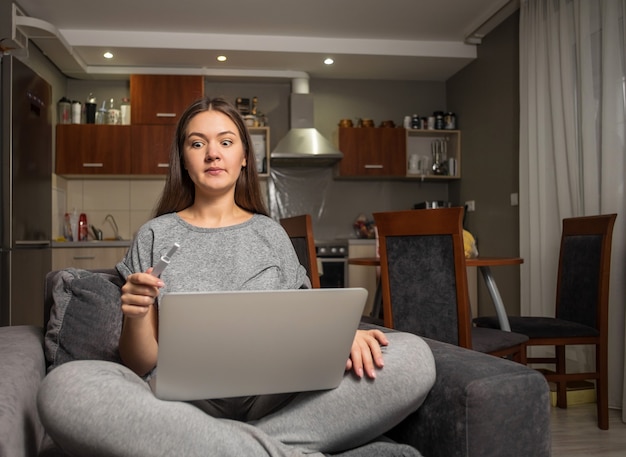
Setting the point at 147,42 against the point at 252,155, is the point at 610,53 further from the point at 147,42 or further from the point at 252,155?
the point at 147,42

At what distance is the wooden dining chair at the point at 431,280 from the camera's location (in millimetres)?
2211

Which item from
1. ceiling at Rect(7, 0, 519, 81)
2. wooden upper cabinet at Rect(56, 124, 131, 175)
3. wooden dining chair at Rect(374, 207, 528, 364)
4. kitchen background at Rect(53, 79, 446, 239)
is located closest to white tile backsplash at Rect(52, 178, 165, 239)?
kitchen background at Rect(53, 79, 446, 239)

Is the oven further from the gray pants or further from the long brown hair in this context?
the gray pants

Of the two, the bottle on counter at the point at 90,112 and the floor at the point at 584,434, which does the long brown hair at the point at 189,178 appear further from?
the bottle on counter at the point at 90,112

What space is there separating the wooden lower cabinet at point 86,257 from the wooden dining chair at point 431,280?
2880mm

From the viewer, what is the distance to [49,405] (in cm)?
101

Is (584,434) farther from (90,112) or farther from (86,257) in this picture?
(90,112)

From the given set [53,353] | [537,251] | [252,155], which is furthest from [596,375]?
[53,353]

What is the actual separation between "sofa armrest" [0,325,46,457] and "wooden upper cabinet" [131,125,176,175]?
3.64 m

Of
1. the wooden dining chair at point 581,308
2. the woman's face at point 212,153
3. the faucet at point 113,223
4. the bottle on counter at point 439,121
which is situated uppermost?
the bottle on counter at point 439,121

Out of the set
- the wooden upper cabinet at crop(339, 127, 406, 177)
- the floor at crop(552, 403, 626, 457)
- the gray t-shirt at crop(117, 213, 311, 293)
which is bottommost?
the floor at crop(552, 403, 626, 457)

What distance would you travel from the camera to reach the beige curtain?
3.10 metres

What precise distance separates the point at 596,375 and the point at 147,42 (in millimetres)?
3812

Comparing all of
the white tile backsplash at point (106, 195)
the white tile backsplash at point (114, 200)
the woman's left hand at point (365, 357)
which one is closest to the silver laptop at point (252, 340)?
the woman's left hand at point (365, 357)
